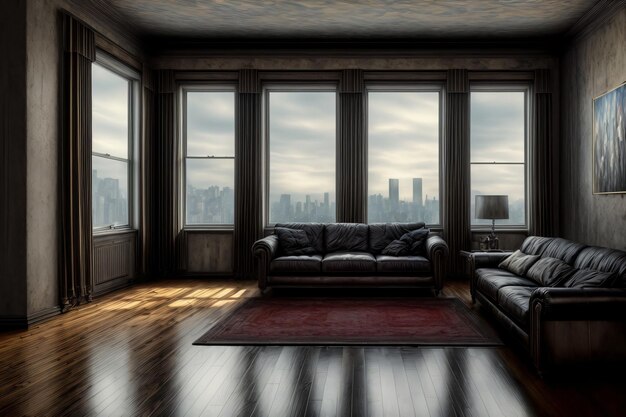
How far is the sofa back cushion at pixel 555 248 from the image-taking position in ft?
14.7

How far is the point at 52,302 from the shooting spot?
499 cm

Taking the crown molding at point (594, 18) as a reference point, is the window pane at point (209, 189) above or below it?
below

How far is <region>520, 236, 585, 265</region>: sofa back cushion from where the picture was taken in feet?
14.7

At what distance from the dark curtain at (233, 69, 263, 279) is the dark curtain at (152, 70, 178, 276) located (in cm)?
101

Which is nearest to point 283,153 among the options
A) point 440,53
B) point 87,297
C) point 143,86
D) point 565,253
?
point 143,86

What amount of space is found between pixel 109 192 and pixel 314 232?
9.24 ft

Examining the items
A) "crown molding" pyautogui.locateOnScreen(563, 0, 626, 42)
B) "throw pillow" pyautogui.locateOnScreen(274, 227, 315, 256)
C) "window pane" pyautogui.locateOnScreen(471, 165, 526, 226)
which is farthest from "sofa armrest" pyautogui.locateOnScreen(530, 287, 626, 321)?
"window pane" pyautogui.locateOnScreen(471, 165, 526, 226)

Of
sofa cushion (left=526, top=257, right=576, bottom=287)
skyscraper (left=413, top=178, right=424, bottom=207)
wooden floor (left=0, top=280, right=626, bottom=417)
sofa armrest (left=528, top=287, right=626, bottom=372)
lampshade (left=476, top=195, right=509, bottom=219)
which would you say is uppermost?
skyscraper (left=413, top=178, right=424, bottom=207)

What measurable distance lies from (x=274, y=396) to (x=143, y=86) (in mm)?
5708

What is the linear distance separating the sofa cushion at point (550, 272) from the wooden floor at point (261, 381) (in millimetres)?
824

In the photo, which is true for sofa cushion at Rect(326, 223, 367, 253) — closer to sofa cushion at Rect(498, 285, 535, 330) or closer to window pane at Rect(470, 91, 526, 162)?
window pane at Rect(470, 91, 526, 162)

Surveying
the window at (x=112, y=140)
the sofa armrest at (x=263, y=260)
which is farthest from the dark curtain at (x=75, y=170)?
the sofa armrest at (x=263, y=260)

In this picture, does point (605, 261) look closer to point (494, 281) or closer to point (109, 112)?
point (494, 281)

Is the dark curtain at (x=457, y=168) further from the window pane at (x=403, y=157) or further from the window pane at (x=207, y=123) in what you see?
the window pane at (x=207, y=123)
